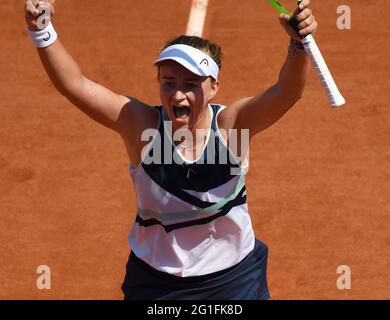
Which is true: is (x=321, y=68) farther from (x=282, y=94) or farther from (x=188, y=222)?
(x=188, y=222)

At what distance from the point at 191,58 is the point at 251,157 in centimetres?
365

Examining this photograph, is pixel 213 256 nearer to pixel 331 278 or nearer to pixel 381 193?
pixel 331 278

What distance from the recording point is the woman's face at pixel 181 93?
4254 millimetres

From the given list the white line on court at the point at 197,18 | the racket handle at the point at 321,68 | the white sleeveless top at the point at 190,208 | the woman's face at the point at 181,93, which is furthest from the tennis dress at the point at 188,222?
the white line on court at the point at 197,18

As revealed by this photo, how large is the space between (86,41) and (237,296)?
5141mm

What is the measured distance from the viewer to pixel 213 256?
14.5 ft

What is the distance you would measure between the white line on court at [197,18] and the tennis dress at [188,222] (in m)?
4.88

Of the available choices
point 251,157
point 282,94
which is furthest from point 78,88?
point 251,157

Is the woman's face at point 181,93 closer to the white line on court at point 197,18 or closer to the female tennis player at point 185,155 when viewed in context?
the female tennis player at point 185,155

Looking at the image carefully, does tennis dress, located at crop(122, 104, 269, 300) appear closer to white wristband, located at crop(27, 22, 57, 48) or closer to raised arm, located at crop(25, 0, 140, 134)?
raised arm, located at crop(25, 0, 140, 134)

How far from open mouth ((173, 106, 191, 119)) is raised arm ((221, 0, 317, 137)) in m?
0.21

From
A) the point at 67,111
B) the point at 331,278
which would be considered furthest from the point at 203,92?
the point at 67,111

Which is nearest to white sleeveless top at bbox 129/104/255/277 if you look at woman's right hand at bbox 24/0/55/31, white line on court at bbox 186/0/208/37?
woman's right hand at bbox 24/0/55/31

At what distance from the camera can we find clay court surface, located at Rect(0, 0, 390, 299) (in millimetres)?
6930
